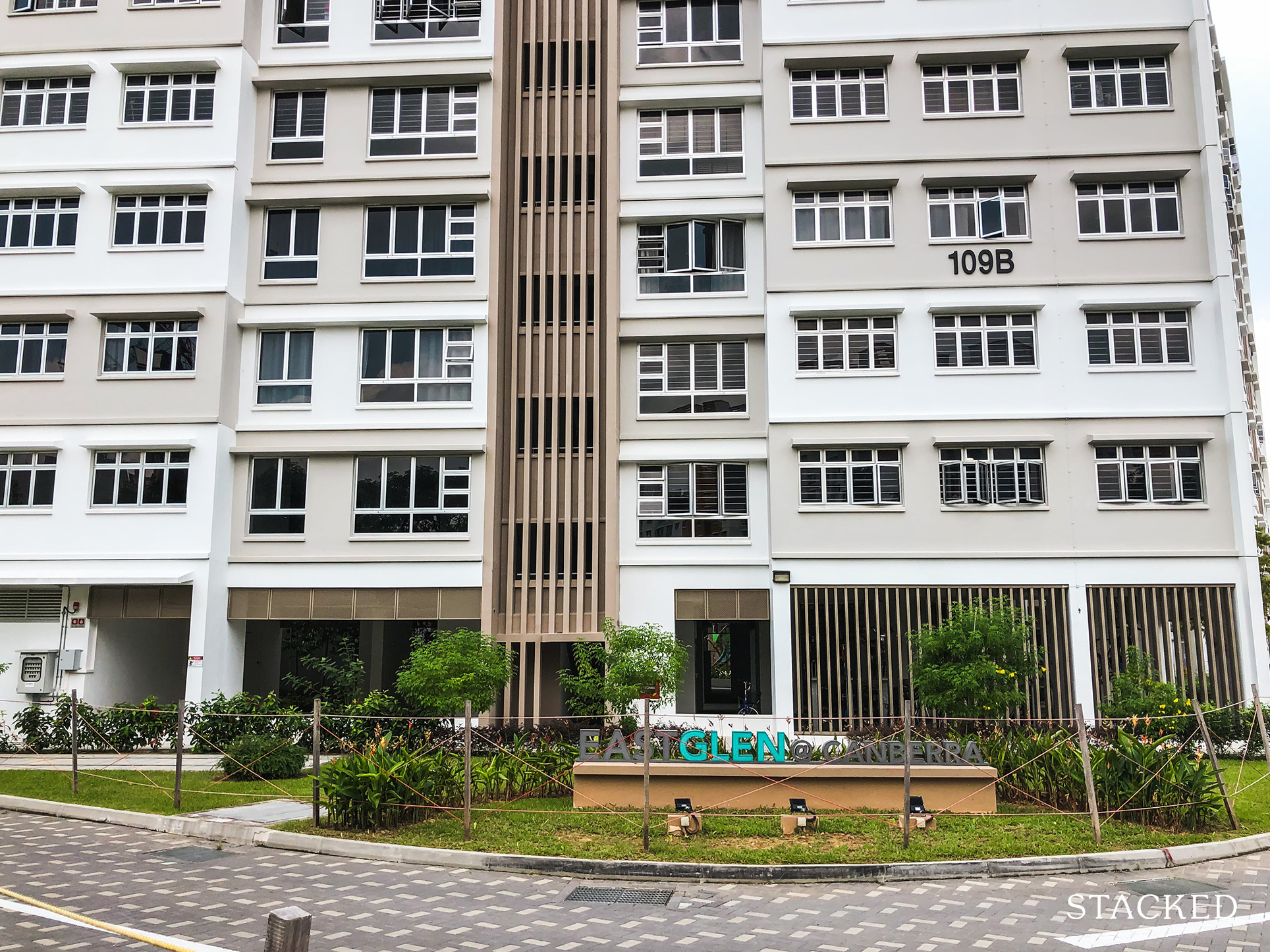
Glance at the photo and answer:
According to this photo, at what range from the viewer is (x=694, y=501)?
843 inches

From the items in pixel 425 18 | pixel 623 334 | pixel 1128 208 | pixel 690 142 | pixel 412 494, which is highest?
pixel 425 18

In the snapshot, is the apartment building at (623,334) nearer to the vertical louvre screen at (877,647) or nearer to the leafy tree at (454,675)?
the vertical louvre screen at (877,647)

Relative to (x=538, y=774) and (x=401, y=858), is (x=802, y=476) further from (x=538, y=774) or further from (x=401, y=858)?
(x=401, y=858)

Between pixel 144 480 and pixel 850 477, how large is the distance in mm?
14309

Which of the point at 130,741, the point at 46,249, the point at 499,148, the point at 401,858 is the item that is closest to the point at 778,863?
the point at 401,858

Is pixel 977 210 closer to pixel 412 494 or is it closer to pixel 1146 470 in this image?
pixel 1146 470

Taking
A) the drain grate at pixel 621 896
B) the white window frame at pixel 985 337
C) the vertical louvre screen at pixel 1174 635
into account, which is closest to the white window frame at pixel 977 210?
the white window frame at pixel 985 337

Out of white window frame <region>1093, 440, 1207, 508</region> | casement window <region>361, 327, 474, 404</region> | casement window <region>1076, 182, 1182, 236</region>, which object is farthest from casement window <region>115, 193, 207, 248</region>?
white window frame <region>1093, 440, 1207, 508</region>

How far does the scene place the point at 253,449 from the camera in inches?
844

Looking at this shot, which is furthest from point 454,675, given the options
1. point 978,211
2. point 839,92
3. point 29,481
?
point 839,92

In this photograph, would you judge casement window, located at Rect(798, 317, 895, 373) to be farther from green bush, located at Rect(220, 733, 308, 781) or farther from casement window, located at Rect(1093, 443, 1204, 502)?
green bush, located at Rect(220, 733, 308, 781)

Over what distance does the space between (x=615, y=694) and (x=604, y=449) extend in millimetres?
5989

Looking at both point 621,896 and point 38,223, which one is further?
point 38,223

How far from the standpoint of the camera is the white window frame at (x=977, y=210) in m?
21.0
